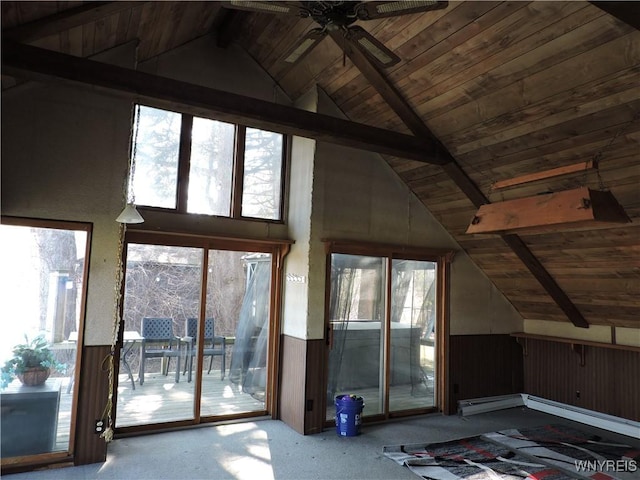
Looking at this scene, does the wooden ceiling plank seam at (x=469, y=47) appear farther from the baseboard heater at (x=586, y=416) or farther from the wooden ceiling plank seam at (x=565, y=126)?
the baseboard heater at (x=586, y=416)

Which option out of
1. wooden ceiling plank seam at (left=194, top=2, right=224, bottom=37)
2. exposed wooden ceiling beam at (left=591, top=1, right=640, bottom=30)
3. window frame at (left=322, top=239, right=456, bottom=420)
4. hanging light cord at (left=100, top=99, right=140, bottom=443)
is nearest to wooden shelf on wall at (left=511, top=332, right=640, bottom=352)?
window frame at (left=322, top=239, right=456, bottom=420)

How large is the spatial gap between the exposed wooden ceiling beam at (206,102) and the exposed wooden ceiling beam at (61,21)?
0.57ft

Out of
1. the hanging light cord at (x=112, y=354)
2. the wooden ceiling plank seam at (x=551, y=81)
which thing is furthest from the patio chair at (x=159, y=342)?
the wooden ceiling plank seam at (x=551, y=81)

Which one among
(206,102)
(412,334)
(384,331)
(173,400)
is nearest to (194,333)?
(173,400)

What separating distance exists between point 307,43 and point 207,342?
379cm

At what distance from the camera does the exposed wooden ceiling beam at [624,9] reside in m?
2.76

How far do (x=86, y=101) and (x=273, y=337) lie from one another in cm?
343

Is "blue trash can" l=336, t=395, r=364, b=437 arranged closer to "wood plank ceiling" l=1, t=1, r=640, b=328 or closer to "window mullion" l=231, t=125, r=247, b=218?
"window mullion" l=231, t=125, r=247, b=218

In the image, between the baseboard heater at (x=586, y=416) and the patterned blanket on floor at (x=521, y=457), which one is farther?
the baseboard heater at (x=586, y=416)

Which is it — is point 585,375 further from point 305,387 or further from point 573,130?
point 305,387

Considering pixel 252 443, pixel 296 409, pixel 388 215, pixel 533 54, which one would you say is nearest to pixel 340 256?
pixel 388 215

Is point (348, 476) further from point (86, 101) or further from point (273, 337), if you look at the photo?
point (86, 101)

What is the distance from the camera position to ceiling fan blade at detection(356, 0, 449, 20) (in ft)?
8.21

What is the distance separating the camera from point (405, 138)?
16.4 feet
